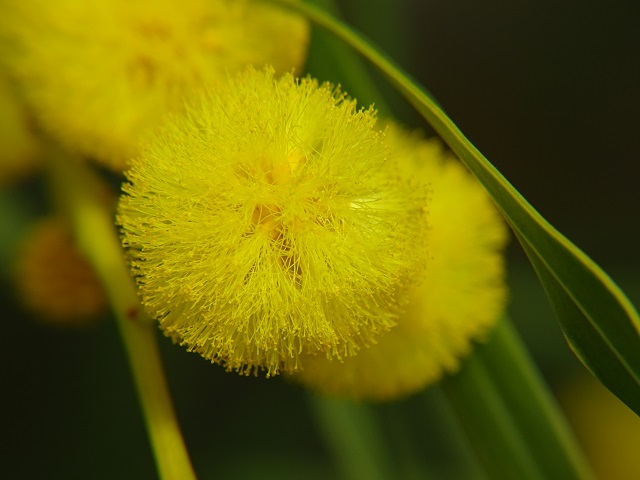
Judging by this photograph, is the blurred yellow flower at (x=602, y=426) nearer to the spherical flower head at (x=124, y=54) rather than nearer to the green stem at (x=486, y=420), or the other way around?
the green stem at (x=486, y=420)

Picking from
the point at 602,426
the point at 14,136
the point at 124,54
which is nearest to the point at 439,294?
the point at 124,54

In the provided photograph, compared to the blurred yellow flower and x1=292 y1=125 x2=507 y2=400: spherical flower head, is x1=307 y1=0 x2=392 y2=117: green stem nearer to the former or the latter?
x1=292 y1=125 x2=507 y2=400: spherical flower head

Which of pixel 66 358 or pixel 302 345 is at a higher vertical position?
pixel 66 358

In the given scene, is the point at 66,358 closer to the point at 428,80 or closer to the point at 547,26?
the point at 428,80

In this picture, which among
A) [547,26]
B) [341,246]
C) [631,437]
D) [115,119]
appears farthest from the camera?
[547,26]

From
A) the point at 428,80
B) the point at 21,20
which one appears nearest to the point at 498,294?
the point at 21,20

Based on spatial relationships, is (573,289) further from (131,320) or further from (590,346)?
(131,320)
